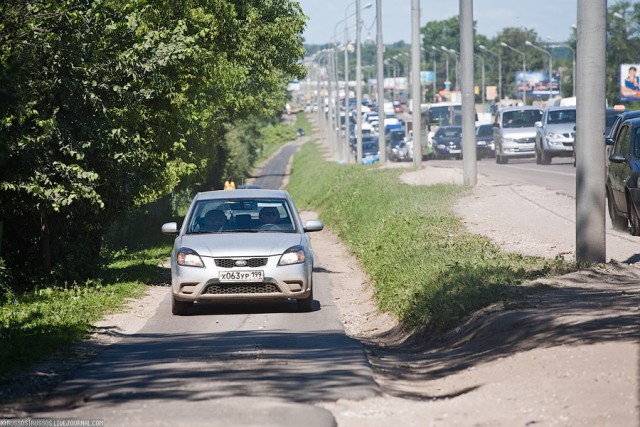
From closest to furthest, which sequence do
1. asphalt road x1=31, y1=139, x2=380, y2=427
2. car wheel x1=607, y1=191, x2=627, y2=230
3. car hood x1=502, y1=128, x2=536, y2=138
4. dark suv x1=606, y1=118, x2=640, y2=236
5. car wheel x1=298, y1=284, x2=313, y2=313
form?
1. asphalt road x1=31, y1=139, x2=380, y2=427
2. car wheel x1=298, y1=284, x2=313, y2=313
3. dark suv x1=606, y1=118, x2=640, y2=236
4. car wheel x1=607, y1=191, x2=627, y2=230
5. car hood x1=502, y1=128, x2=536, y2=138

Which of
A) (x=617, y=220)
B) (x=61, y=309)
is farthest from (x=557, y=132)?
(x=61, y=309)

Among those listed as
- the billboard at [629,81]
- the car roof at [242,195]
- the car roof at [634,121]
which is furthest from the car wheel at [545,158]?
the billboard at [629,81]

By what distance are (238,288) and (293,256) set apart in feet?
2.50

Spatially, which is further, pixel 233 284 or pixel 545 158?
pixel 545 158

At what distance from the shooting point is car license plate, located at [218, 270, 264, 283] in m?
14.5

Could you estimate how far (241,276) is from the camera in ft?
47.6

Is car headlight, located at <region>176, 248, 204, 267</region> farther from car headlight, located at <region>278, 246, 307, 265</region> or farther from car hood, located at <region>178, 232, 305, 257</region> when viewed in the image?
car headlight, located at <region>278, 246, 307, 265</region>

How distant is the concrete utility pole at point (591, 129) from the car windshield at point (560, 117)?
3017cm

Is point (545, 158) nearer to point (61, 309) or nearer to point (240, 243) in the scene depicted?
point (240, 243)

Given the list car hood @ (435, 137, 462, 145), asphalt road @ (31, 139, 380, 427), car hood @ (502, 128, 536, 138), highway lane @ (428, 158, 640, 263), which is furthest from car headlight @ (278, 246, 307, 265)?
car hood @ (435, 137, 462, 145)

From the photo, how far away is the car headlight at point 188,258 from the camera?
577 inches

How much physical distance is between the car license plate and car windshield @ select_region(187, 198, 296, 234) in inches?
43.3

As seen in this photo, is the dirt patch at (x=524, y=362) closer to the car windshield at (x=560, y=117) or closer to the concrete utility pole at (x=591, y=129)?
the concrete utility pole at (x=591, y=129)

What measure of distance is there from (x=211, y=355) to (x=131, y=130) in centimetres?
902
